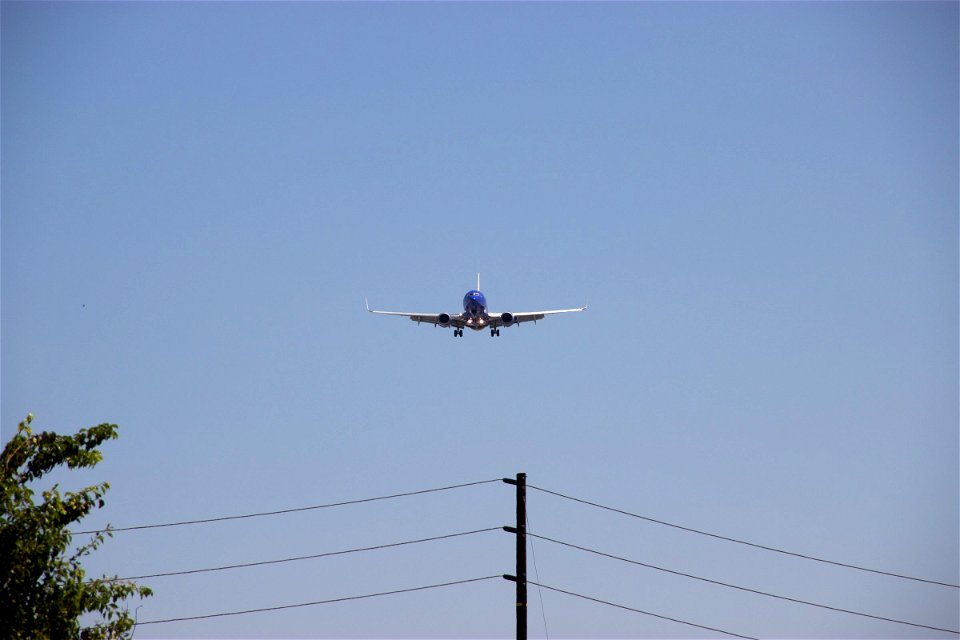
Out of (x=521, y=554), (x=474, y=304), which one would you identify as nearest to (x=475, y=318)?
(x=474, y=304)

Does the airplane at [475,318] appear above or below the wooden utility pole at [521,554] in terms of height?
above

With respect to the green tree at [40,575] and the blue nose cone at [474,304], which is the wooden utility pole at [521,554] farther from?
the blue nose cone at [474,304]

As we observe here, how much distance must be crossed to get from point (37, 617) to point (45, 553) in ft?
4.87

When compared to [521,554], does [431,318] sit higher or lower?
higher

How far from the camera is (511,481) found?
1283 inches

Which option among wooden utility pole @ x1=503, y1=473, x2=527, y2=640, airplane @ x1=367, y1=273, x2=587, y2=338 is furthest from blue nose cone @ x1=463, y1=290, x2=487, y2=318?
wooden utility pole @ x1=503, y1=473, x2=527, y2=640

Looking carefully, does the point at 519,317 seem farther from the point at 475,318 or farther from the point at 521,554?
the point at 521,554

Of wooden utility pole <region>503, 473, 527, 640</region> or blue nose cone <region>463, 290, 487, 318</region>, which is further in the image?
blue nose cone <region>463, 290, 487, 318</region>

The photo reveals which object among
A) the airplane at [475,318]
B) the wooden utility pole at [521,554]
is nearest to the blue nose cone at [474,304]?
the airplane at [475,318]

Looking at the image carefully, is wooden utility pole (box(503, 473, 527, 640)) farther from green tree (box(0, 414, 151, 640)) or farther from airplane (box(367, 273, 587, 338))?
airplane (box(367, 273, 587, 338))

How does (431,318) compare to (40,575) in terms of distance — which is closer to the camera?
(40,575)

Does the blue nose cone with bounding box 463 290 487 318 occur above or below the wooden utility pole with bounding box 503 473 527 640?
above

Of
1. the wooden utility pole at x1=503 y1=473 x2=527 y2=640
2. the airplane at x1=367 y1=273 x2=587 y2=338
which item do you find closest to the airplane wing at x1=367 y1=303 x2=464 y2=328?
the airplane at x1=367 y1=273 x2=587 y2=338

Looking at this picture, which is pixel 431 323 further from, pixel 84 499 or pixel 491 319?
pixel 84 499
